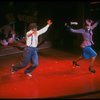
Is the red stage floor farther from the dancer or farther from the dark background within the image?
the dark background

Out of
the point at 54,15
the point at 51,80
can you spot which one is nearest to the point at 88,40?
the point at 51,80

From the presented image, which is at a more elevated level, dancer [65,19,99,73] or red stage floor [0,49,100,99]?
dancer [65,19,99,73]

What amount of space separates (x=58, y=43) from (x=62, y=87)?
7.65m

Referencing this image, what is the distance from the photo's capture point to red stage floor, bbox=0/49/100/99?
10000 mm

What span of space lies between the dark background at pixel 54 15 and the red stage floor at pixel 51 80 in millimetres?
2345

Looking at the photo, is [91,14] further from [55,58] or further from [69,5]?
[55,58]

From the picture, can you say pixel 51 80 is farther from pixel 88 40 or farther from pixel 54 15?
pixel 54 15

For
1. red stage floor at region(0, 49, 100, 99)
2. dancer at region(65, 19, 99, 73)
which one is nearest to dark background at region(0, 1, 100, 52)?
red stage floor at region(0, 49, 100, 99)

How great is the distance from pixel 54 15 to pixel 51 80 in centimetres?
643

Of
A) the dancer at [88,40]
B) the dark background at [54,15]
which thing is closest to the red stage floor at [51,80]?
the dancer at [88,40]

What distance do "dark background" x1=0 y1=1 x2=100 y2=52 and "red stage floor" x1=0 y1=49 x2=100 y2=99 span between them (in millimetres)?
2345

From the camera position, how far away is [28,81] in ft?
37.6

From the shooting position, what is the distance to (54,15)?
56.8 ft

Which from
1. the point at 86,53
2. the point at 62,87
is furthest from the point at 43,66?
the point at 62,87
